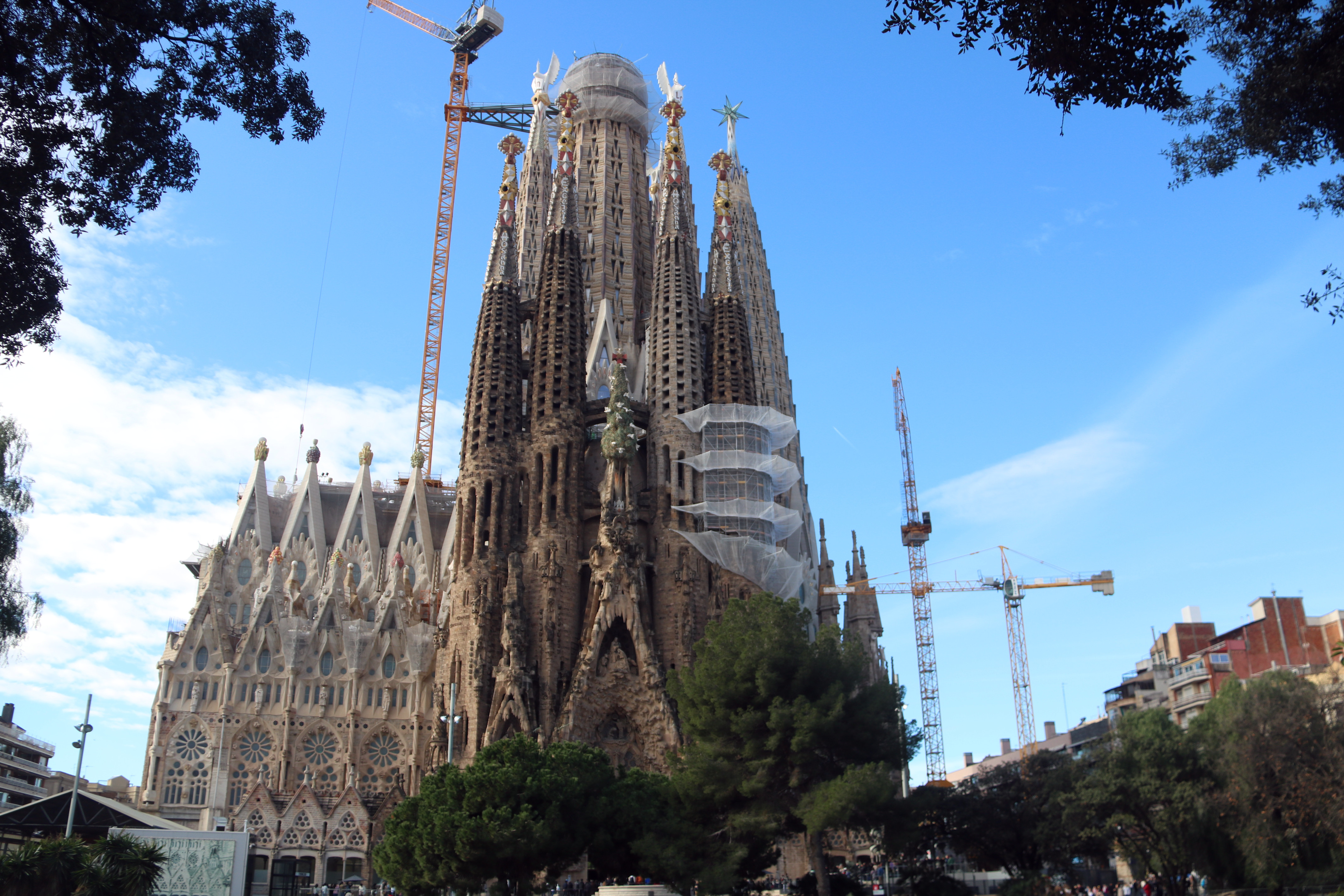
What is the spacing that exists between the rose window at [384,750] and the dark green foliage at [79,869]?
1240 inches

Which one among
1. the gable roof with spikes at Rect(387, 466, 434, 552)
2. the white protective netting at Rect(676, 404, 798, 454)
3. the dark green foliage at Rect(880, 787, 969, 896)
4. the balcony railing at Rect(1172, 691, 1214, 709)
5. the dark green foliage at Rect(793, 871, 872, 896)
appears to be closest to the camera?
the dark green foliage at Rect(880, 787, 969, 896)

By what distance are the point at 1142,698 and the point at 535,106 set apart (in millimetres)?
45745

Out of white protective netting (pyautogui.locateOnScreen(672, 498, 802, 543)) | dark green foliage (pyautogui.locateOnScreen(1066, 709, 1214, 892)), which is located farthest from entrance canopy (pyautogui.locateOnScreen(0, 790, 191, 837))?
white protective netting (pyautogui.locateOnScreen(672, 498, 802, 543))

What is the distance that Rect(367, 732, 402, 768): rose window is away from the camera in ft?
162

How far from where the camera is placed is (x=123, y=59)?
10172mm

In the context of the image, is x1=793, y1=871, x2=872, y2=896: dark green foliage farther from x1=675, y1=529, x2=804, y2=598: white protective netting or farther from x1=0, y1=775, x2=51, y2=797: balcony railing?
x1=0, y1=775, x2=51, y2=797: balcony railing

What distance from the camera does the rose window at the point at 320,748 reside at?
160ft

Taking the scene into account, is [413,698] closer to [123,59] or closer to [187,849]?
[187,849]

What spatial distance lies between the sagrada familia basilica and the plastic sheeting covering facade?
0.11m

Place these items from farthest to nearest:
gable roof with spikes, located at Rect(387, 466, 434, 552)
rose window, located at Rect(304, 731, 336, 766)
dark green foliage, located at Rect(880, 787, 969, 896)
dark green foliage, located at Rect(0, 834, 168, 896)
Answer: gable roof with spikes, located at Rect(387, 466, 434, 552) → rose window, located at Rect(304, 731, 336, 766) → dark green foliage, located at Rect(880, 787, 969, 896) → dark green foliage, located at Rect(0, 834, 168, 896)

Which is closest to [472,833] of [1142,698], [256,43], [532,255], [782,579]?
[256,43]

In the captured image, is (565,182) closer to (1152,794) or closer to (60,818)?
(1152,794)

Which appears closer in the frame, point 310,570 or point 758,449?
point 758,449

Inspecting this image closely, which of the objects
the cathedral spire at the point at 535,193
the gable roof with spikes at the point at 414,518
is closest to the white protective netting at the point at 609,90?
the cathedral spire at the point at 535,193
